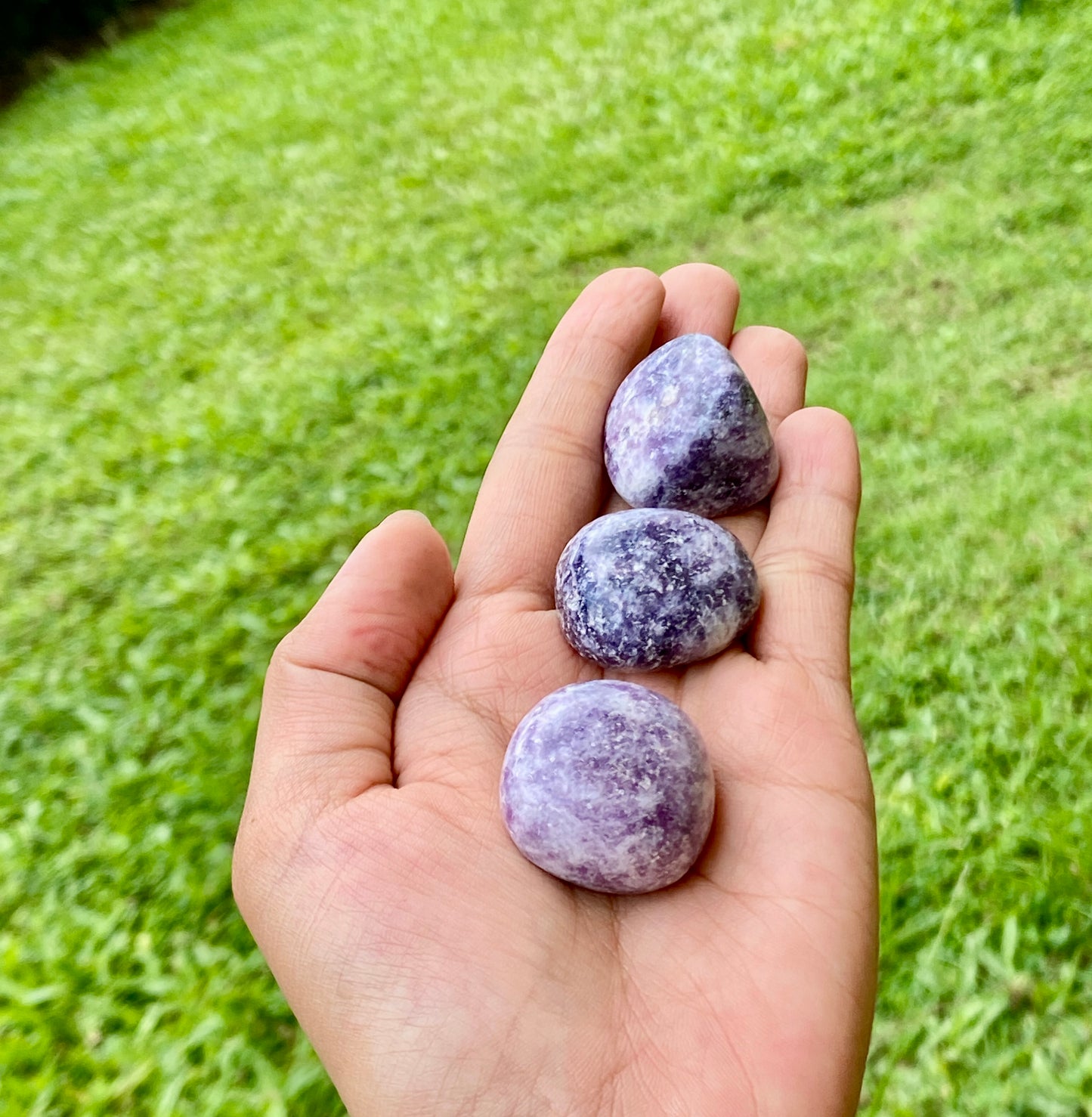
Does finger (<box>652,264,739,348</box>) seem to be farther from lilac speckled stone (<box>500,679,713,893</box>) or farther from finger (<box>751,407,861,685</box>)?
lilac speckled stone (<box>500,679,713,893</box>)

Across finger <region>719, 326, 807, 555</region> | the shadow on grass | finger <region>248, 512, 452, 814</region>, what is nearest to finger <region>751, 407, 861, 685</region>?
finger <region>719, 326, 807, 555</region>

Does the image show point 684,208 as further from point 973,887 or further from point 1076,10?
point 973,887

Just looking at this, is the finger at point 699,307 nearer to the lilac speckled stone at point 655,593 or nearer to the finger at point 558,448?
the finger at point 558,448

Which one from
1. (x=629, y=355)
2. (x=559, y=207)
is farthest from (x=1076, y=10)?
(x=629, y=355)

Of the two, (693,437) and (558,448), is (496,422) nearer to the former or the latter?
(558,448)

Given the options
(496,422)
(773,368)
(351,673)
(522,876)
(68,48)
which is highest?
(68,48)

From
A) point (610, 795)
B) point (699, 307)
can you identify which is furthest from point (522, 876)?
point (699, 307)
